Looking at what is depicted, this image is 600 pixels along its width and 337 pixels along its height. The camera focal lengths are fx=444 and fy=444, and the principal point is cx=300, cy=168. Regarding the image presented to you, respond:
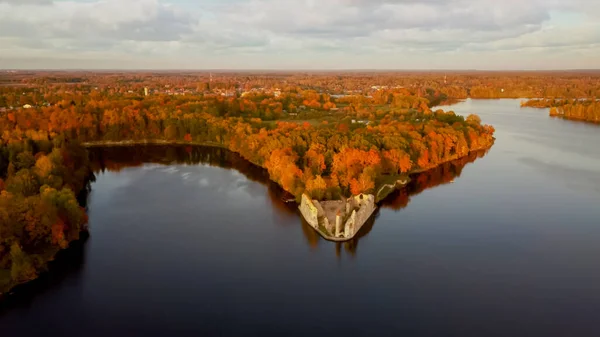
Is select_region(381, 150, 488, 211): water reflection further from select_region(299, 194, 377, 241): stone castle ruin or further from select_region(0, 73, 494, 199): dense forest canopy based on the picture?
select_region(299, 194, 377, 241): stone castle ruin

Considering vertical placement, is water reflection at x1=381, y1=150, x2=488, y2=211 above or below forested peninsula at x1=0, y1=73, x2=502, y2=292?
below

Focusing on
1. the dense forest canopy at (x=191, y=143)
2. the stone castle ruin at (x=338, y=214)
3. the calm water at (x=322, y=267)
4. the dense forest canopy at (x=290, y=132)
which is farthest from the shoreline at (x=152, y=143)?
the calm water at (x=322, y=267)

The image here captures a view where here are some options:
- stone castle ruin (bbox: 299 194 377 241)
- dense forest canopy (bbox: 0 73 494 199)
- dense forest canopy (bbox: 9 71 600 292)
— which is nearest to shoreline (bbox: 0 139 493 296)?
stone castle ruin (bbox: 299 194 377 241)

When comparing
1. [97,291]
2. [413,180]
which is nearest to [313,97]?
[413,180]

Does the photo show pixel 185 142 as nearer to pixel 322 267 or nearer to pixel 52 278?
pixel 52 278

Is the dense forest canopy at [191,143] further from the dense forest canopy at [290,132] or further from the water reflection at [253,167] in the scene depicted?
the water reflection at [253,167]
